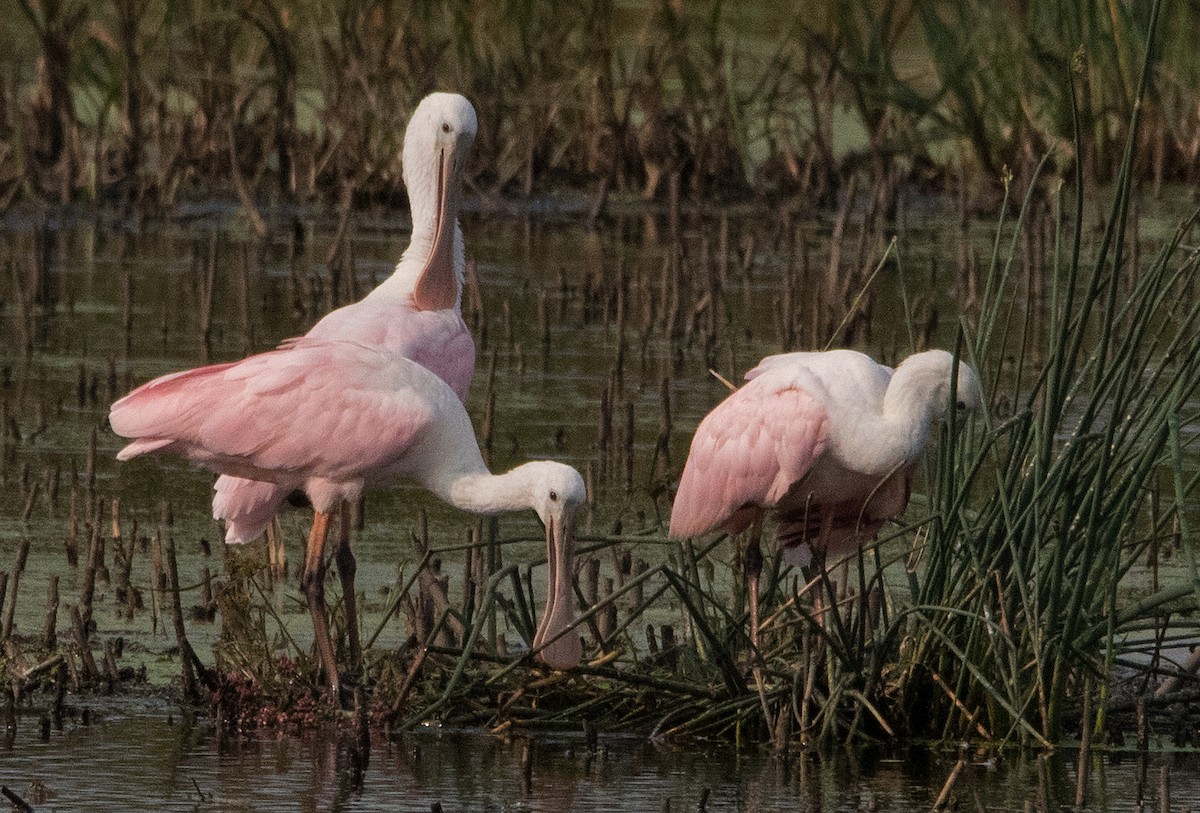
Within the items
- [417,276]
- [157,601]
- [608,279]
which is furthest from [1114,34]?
[157,601]

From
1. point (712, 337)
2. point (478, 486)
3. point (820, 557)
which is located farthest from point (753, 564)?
point (712, 337)

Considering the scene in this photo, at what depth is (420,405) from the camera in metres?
5.85

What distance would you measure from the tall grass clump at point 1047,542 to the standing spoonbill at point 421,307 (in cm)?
144

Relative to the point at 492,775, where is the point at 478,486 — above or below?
above

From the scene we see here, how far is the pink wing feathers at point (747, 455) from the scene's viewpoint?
6012 millimetres

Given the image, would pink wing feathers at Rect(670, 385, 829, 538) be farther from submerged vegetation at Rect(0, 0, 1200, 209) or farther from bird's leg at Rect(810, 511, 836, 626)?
submerged vegetation at Rect(0, 0, 1200, 209)

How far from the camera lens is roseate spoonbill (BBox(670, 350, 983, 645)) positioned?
229 inches

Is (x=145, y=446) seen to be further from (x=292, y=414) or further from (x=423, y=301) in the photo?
(x=423, y=301)

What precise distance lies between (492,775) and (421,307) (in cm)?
215

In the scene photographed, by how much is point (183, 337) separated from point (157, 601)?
401cm

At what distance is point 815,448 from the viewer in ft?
19.7

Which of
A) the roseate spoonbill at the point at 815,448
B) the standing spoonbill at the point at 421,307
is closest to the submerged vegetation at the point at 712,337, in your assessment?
the roseate spoonbill at the point at 815,448

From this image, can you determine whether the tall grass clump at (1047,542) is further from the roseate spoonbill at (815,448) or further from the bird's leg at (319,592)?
the bird's leg at (319,592)

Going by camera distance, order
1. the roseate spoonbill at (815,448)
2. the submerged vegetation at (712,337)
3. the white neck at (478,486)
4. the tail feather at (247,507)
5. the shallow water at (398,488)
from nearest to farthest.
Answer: the shallow water at (398,488)
the submerged vegetation at (712,337)
the white neck at (478,486)
the roseate spoonbill at (815,448)
the tail feather at (247,507)
